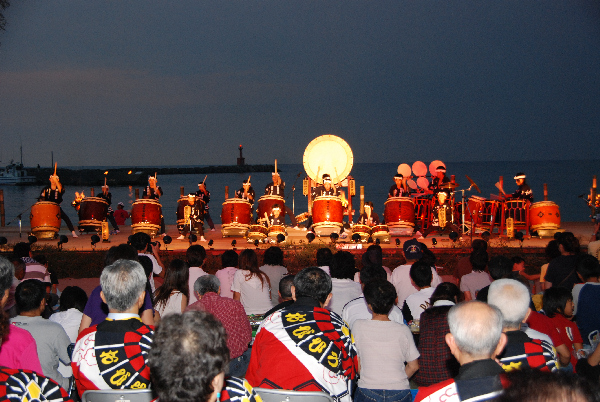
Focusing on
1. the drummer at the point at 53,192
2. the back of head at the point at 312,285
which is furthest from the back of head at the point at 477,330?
the drummer at the point at 53,192

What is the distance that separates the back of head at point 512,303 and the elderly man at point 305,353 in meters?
0.79

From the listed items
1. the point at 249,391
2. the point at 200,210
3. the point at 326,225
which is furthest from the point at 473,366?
the point at 200,210

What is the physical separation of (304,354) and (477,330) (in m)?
0.97

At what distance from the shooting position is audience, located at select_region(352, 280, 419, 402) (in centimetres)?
301

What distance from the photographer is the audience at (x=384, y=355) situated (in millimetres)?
3006

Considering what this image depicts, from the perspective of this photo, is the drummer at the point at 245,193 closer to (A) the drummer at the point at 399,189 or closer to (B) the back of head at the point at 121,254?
(A) the drummer at the point at 399,189

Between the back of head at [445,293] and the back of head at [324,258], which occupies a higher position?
the back of head at [324,258]

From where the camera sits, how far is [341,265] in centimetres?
457

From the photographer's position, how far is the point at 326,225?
1119 centimetres

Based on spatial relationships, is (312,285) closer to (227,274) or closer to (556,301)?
(556,301)

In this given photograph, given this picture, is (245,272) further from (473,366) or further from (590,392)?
(590,392)

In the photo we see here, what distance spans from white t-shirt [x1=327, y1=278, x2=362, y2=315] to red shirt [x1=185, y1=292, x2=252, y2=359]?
0.96 m

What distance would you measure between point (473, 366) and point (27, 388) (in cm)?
158

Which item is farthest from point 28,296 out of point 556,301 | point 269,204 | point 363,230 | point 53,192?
point 53,192
